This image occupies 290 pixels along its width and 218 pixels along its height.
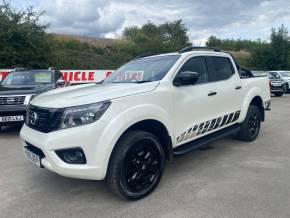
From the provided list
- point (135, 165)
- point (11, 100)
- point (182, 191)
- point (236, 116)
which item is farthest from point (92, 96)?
point (11, 100)

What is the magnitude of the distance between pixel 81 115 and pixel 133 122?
0.58 metres

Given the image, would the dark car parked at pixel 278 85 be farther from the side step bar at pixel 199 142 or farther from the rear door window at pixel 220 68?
the side step bar at pixel 199 142

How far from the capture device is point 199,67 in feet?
13.5

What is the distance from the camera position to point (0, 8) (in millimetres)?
15781

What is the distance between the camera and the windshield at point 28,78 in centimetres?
720

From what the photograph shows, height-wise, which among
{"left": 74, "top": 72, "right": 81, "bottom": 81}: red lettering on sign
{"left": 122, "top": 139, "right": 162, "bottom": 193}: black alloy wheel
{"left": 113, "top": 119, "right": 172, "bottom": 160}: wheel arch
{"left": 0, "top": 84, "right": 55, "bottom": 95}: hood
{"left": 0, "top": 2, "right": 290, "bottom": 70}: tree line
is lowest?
{"left": 122, "top": 139, "right": 162, "bottom": 193}: black alloy wheel

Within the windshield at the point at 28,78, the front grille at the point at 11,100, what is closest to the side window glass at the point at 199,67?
the front grille at the point at 11,100

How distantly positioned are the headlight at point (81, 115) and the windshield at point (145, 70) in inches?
41.3

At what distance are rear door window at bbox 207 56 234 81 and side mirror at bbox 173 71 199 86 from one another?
0.90m

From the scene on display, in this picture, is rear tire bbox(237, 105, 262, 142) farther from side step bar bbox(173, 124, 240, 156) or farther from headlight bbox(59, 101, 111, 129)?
headlight bbox(59, 101, 111, 129)

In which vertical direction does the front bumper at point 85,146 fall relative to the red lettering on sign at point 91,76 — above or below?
below

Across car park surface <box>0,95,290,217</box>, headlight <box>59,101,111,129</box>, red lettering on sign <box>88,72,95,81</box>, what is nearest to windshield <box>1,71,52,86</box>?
car park surface <box>0,95,290,217</box>

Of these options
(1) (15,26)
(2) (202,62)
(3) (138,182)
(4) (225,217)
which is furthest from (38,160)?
(1) (15,26)

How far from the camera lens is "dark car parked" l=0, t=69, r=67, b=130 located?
19.2 feet
